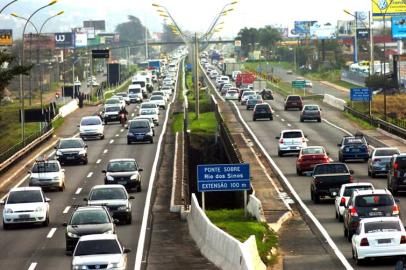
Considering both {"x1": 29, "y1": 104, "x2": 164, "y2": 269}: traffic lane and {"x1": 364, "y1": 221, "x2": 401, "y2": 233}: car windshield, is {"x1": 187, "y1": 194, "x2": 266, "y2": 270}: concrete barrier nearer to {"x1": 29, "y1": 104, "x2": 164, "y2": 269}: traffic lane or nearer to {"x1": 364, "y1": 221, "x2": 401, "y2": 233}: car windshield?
{"x1": 29, "y1": 104, "x2": 164, "y2": 269}: traffic lane

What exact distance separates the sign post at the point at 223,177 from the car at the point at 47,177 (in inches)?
595

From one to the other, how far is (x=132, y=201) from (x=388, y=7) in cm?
11895

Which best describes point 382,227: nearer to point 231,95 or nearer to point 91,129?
point 91,129

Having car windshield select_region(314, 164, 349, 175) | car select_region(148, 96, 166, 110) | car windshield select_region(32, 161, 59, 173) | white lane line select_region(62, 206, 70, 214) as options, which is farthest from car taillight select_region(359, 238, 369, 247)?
car select_region(148, 96, 166, 110)

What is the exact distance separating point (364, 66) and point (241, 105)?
3049 inches

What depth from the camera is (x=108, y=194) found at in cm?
4147

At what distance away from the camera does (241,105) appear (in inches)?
4798

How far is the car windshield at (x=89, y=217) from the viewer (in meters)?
35.0

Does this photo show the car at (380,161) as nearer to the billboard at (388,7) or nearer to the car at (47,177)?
the car at (47,177)

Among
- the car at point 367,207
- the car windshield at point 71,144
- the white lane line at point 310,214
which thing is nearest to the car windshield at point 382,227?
the white lane line at point 310,214

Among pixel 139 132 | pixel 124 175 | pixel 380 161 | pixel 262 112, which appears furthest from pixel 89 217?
pixel 262 112

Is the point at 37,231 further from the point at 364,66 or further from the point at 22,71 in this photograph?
the point at 364,66

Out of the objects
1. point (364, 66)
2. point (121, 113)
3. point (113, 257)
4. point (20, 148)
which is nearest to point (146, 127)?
point (20, 148)

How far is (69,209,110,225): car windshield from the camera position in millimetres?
35000
